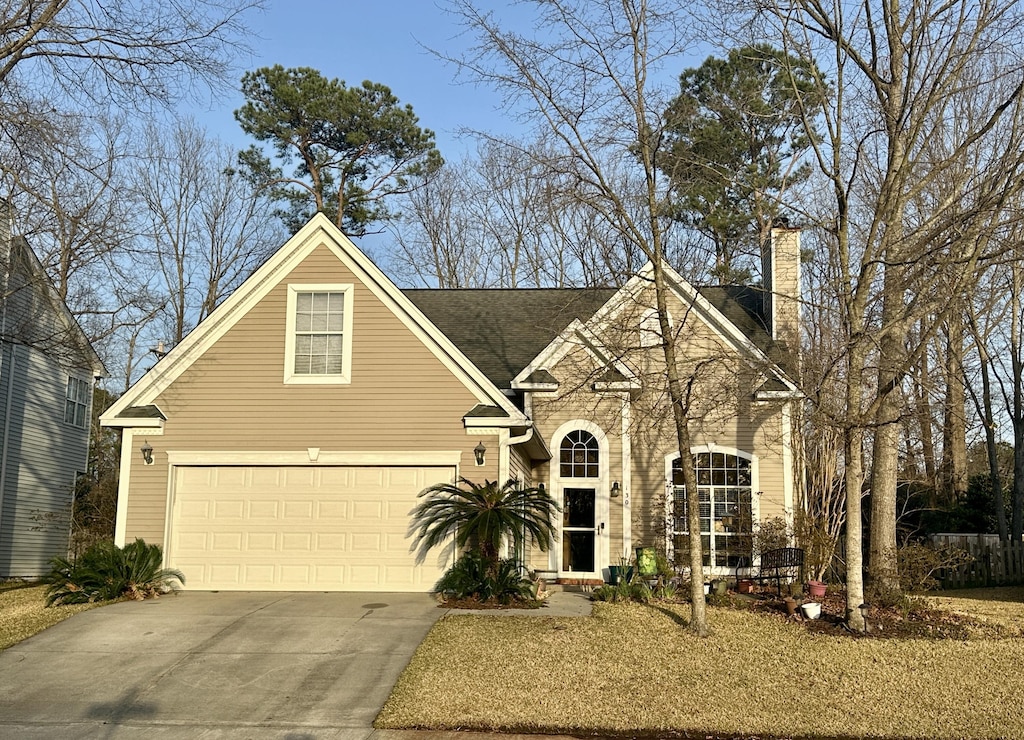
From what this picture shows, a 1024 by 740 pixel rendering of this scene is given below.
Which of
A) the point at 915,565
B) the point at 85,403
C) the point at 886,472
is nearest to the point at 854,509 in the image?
the point at 915,565

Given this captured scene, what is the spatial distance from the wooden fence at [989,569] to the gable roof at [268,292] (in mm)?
10690

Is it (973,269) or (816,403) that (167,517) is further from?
(973,269)

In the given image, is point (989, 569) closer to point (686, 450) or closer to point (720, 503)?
point (720, 503)

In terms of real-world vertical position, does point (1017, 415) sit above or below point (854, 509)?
above

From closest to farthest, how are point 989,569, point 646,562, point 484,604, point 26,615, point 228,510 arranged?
point 26,615 → point 484,604 → point 228,510 → point 646,562 → point 989,569

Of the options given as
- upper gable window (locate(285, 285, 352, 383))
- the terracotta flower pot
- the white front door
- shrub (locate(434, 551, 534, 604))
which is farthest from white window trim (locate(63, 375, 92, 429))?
the terracotta flower pot

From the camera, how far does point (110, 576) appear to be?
43.8 ft

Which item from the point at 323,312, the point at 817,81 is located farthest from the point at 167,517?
the point at 817,81

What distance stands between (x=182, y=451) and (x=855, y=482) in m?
9.83

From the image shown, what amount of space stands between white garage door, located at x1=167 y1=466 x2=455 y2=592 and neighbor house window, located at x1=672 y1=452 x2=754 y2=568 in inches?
198

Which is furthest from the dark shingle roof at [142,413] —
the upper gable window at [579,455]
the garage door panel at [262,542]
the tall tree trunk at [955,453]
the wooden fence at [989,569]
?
the tall tree trunk at [955,453]

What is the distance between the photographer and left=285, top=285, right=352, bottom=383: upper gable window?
14.6 metres

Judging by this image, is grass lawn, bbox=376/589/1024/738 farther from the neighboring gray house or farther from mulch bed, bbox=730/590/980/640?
the neighboring gray house

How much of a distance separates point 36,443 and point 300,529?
14.2m
